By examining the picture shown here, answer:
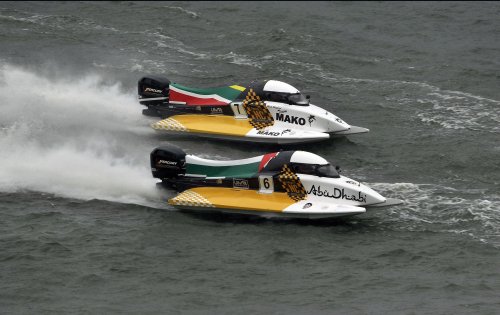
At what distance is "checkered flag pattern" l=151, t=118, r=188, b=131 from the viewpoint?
4334 cm

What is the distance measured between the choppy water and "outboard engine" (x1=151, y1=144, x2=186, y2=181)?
2.96 feet

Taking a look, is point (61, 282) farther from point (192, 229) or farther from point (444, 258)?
point (444, 258)

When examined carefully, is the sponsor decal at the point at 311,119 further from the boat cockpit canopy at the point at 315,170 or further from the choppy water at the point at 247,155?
the boat cockpit canopy at the point at 315,170

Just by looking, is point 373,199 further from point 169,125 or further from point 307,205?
point 169,125

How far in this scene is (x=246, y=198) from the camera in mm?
34125

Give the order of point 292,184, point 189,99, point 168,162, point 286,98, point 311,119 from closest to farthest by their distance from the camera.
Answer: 1. point 292,184
2. point 168,162
3. point 311,119
4. point 286,98
5. point 189,99

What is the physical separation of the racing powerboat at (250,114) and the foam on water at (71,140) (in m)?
2.28

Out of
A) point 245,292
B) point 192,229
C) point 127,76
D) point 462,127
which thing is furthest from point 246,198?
point 127,76

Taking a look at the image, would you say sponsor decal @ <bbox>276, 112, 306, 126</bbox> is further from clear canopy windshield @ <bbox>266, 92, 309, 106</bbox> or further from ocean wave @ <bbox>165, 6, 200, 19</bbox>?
ocean wave @ <bbox>165, 6, 200, 19</bbox>

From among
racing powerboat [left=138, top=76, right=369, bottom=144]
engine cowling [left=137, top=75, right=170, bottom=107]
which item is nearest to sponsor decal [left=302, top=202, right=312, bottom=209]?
racing powerboat [left=138, top=76, right=369, bottom=144]

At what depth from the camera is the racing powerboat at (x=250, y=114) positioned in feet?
138

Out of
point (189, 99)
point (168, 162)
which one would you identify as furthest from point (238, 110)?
point (168, 162)

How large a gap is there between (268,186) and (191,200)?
291cm

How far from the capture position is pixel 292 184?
3397 cm
